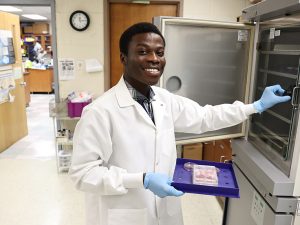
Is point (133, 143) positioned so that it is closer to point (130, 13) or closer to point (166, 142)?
point (166, 142)

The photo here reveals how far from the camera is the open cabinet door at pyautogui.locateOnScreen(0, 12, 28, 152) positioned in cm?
376

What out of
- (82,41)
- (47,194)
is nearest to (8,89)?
(82,41)

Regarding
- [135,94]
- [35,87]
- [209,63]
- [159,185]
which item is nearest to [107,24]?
[209,63]

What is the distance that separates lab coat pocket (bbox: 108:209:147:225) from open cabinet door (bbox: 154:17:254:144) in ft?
1.74

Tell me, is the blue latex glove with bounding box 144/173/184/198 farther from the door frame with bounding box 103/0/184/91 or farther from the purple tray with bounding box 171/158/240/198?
the door frame with bounding box 103/0/184/91

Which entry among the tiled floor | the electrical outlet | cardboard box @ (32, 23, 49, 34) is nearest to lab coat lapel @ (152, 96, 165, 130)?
the electrical outlet

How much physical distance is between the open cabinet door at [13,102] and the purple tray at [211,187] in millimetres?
3162

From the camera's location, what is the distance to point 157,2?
11.0 ft

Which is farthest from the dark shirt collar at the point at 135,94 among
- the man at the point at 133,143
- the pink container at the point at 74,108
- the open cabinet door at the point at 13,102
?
the open cabinet door at the point at 13,102

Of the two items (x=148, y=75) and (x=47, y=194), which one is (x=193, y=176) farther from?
(x=47, y=194)

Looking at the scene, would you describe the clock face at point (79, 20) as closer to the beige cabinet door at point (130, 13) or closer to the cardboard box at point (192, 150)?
the beige cabinet door at point (130, 13)

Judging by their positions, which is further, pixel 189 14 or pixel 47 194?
pixel 189 14

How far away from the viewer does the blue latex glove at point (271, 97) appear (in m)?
1.27

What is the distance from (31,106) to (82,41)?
3864 mm
